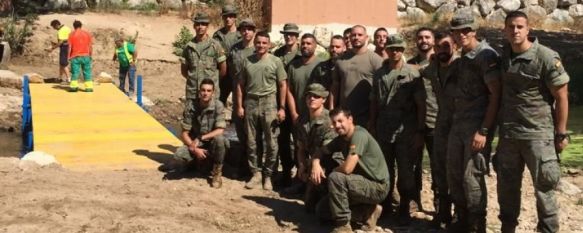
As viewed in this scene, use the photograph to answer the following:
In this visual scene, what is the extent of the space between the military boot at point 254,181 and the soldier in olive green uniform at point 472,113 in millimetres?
2411

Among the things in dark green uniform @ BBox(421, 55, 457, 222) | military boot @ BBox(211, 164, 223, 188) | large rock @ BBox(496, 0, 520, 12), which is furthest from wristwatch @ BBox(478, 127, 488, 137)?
large rock @ BBox(496, 0, 520, 12)

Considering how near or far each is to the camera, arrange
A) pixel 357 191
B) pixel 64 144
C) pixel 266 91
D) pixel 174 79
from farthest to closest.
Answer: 1. pixel 174 79
2. pixel 64 144
3. pixel 266 91
4. pixel 357 191

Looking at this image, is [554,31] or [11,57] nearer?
[11,57]

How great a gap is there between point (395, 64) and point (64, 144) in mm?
4537

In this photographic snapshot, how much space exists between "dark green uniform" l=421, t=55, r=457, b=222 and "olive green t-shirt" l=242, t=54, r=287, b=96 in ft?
5.34

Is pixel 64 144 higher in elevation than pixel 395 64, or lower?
lower

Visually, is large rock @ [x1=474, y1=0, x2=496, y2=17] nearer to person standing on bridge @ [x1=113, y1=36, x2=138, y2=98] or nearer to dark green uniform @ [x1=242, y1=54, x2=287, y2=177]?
person standing on bridge @ [x1=113, y1=36, x2=138, y2=98]

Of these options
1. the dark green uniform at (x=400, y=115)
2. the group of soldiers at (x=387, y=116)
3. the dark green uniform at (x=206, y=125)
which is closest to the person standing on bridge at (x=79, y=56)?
the group of soldiers at (x=387, y=116)

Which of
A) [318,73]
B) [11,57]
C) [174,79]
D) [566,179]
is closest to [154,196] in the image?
[318,73]

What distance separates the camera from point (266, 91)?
7398 millimetres

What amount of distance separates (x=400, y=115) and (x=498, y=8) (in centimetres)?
2203

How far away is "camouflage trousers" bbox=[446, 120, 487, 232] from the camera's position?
568cm

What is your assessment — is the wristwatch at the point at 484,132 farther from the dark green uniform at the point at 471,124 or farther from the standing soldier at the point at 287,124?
the standing soldier at the point at 287,124

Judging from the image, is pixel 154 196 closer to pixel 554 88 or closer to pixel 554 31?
pixel 554 88
